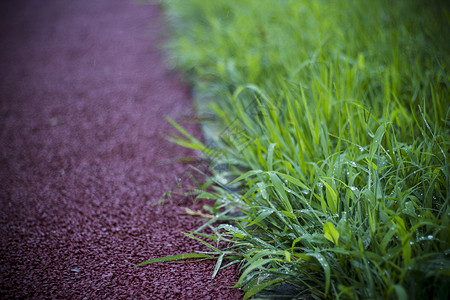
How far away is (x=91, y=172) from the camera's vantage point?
6.79 feet

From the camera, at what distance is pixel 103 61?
139 inches

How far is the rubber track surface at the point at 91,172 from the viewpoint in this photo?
1366mm

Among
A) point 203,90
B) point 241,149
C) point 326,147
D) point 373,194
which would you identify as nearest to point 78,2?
point 203,90

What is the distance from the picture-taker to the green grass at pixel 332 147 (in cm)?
116

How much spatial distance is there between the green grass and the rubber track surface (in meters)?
0.20

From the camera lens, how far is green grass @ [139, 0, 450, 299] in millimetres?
1161

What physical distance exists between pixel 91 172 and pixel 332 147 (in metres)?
1.33

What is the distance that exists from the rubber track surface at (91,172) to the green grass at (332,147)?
0.20 meters

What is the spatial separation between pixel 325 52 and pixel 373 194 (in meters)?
1.40

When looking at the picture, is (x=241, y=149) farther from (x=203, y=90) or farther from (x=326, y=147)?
(x=203, y=90)

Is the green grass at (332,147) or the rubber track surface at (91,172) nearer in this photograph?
the green grass at (332,147)

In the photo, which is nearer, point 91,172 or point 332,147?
point 332,147

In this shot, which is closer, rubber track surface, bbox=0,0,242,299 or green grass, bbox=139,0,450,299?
green grass, bbox=139,0,450,299

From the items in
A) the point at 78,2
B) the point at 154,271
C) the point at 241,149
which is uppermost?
the point at 78,2
